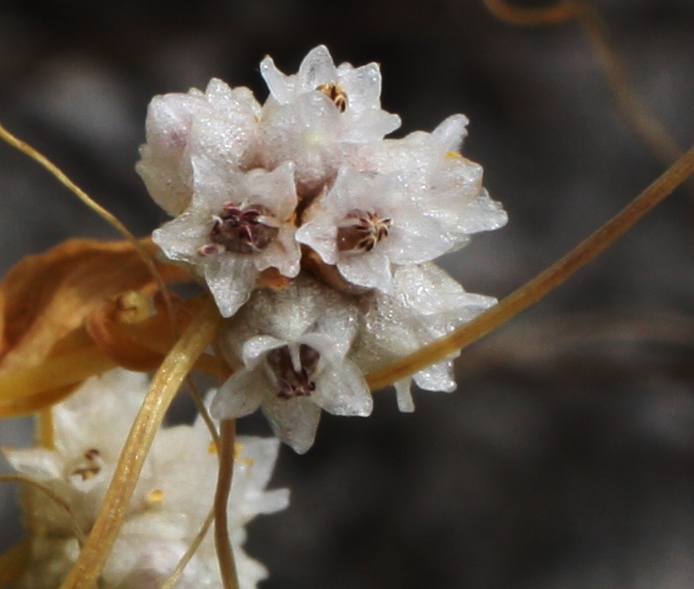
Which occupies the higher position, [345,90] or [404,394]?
[345,90]

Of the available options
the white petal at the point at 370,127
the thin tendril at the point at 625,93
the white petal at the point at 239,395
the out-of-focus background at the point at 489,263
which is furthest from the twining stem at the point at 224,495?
the thin tendril at the point at 625,93

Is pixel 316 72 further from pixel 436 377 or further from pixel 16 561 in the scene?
pixel 16 561

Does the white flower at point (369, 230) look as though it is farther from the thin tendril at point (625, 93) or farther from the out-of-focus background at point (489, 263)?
the thin tendril at point (625, 93)

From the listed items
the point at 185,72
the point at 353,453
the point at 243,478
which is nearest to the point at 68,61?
the point at 185,72

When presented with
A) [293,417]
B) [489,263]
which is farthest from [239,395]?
[489,263]

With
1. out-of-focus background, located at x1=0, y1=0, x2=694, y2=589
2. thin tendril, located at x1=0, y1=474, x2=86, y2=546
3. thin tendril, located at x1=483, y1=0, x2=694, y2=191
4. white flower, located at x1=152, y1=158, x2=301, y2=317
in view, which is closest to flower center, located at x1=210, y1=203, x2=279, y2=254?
white flower, located at x1=152, y1=158, x2=301, y2=317

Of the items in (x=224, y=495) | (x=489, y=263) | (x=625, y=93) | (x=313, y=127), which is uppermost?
(x=625, y=93)

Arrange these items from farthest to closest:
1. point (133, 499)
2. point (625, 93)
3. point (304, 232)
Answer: point (625, 93) → point (133, 499) → point (304, 232)
